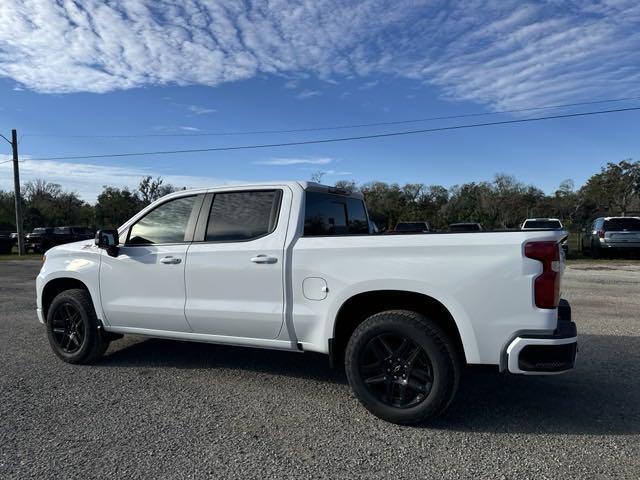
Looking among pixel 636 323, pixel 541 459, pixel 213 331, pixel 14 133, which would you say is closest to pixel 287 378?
pixel 213 331

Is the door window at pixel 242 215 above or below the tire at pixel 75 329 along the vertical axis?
above

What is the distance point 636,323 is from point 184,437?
683cm

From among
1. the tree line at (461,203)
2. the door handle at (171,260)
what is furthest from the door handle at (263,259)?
the tree line at (461,203)

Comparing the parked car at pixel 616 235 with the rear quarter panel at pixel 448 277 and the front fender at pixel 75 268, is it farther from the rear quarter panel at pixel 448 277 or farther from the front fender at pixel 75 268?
the front fender at pixel 75 268

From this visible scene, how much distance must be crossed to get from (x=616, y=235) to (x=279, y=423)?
1921cm

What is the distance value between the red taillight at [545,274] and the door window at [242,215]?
215 cm

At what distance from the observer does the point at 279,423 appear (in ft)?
12.8

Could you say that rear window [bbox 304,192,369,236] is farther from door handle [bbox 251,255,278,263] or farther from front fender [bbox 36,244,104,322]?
front fender [bbox 36,244,104,322]

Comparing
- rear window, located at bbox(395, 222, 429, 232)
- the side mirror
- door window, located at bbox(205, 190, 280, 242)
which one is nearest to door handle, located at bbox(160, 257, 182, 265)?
door window, located at bbox(205, 190, 280, 242)

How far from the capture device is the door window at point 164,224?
500 cm

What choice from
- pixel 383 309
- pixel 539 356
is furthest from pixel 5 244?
pixel 539 356

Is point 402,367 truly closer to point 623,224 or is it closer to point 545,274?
point 545,274

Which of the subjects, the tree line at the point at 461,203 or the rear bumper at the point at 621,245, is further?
the tree line at the point at 461,203

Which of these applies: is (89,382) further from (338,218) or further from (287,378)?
(338,218)
